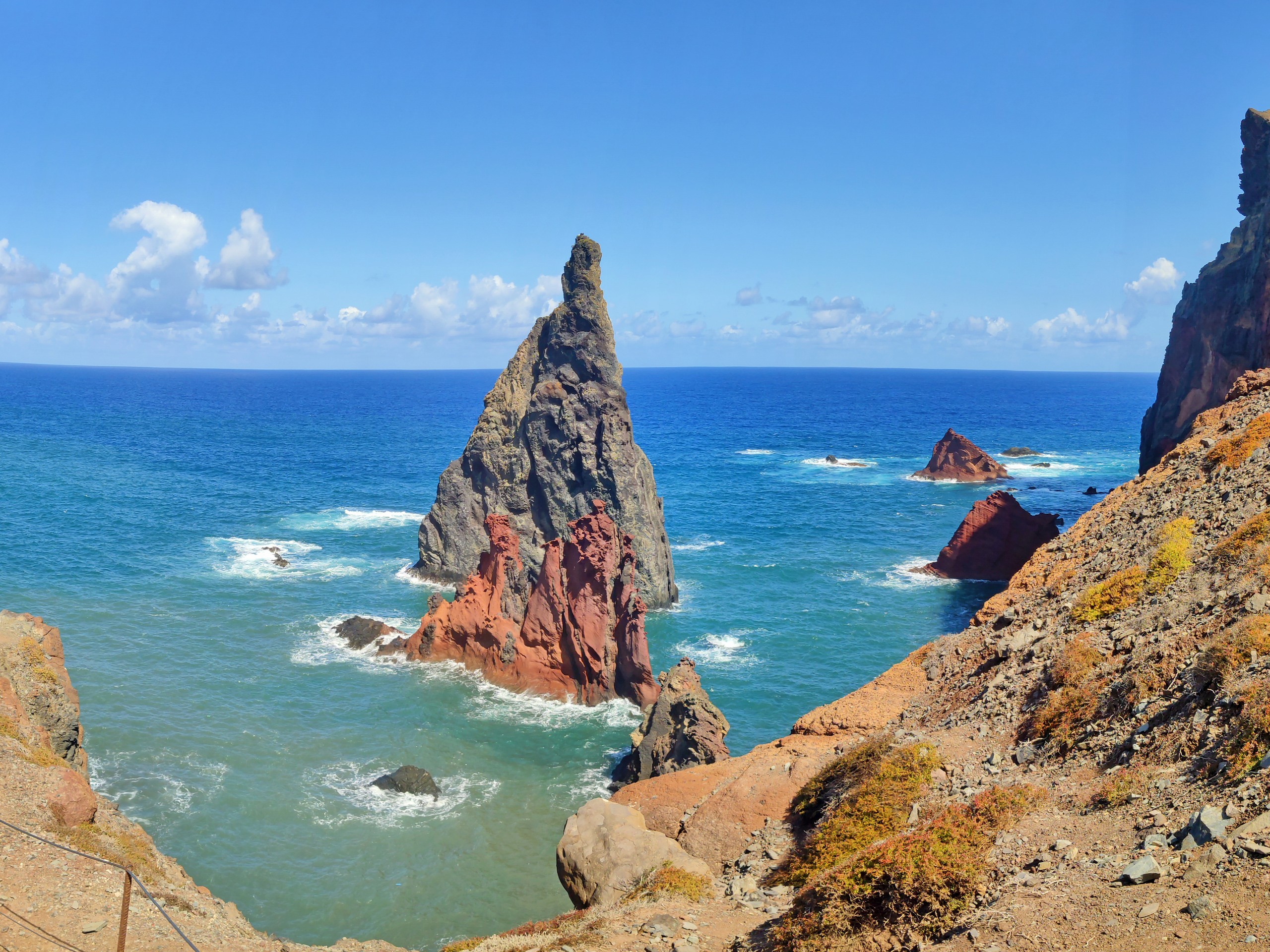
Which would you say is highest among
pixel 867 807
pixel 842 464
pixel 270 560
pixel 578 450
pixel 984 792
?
pixel 578 450

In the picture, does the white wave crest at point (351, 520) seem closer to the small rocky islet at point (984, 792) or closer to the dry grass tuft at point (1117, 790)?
the small rocky islet at point (984, 792)

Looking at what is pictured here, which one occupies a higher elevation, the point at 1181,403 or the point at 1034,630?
the point at 1181,403

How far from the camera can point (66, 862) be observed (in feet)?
57.1

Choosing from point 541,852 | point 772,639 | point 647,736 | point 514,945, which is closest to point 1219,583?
point 514,945

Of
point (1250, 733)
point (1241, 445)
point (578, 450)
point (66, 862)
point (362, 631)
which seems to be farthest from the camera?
point (578, 450)

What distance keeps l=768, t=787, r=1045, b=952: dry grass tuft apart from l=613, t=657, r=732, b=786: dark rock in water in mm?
17279

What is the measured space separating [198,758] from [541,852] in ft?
53.6

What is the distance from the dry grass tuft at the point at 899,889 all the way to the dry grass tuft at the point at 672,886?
317cm

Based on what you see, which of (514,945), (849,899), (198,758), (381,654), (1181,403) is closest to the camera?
(849,899)

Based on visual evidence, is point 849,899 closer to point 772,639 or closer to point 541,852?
point 541,852

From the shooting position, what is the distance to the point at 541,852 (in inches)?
1203

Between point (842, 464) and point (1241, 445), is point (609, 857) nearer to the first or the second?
point (1241, 445)

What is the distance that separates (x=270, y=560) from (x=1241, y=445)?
6191 centimetres

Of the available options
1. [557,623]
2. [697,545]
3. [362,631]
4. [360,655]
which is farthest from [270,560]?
[697,545]
